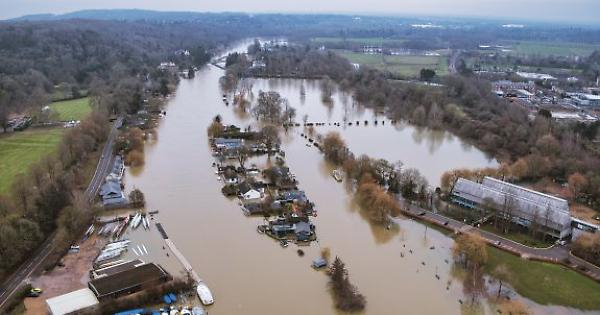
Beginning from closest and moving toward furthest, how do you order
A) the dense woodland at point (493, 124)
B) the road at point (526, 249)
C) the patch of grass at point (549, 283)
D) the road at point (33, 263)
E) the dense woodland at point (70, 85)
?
1. the road at point (33, 263)
2. the patch of grass at point (549, 283)
3. the road at point (526, 249)
4. the dense woodland at point (70, 85)
5. the dense woodland at point (493, 124)

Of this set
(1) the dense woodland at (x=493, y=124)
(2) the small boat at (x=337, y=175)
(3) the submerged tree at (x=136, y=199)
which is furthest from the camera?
(1) the dense woodland at (x=493, y=124)

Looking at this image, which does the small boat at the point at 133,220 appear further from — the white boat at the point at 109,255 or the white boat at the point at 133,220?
the white boat at the point at 109,255

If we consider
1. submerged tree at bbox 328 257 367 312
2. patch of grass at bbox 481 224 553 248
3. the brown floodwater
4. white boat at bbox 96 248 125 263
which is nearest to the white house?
the brown floodwater

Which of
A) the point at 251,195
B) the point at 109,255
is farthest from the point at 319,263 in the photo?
the point at 109,255

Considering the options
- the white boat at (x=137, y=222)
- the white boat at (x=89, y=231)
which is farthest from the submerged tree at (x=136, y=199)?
the white boat at (x=89, y=231)

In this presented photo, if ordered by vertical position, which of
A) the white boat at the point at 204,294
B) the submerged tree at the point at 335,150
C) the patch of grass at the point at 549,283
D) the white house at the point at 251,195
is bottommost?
the patch of grass at the point at 549,283

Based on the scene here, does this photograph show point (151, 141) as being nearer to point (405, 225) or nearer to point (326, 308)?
point (405, 225)
